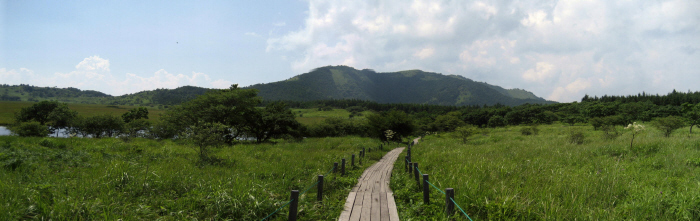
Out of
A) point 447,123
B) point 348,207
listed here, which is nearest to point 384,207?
point 348,207

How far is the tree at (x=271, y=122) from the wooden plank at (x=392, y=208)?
3362 centimetres

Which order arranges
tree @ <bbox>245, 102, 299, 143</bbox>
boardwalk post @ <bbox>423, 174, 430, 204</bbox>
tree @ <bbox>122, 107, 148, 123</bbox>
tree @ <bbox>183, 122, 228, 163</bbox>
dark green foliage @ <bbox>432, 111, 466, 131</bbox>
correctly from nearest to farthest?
boardwalk post @ <bbox>423, 174, 430, 204</bbox>
tree @ <bbox>183, 122, 228, 163</bbox>
tree @ <bbox>245, 102, 299, 143</bbox>
tree @ <bbox>122, 107, 148, 123</bbox>
dark green foliage @ <bbox>432, 111, 466, 131</bbox>

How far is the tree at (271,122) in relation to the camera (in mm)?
39438

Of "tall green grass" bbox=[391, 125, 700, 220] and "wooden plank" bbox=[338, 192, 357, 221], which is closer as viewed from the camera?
"tall green grass" bbox=[391, 125, 700, 220]

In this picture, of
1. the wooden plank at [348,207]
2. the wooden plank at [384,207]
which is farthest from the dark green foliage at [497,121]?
the wooden plank at [348,207]

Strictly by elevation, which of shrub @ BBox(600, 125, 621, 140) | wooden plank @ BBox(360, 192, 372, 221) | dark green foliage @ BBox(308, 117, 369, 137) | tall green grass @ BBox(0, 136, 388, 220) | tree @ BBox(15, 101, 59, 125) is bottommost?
dark green foliage @ BBox(308, 117, 369, 137)

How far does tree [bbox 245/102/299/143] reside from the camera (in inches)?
1553

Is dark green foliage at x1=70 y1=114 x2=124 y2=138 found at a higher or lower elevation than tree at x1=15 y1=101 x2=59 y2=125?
lower

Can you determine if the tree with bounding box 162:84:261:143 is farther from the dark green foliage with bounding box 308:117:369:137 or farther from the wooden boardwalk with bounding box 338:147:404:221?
the wooden boardwalk with bounding box 338:147:404:221

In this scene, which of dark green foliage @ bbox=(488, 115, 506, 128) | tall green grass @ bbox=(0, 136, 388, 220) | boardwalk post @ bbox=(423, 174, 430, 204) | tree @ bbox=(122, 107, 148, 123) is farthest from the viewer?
dark green foliage @ bbox=(488, 115, 506, 128)

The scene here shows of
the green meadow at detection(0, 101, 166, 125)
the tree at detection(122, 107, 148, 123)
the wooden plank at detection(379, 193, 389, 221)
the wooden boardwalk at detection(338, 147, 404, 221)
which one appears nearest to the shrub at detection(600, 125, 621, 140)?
the wooden boardwalk at detection(338, 147, 404, 221)

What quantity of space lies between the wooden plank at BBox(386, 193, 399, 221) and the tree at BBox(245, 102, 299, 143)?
1324 inches

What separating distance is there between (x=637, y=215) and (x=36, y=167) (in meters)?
16.4

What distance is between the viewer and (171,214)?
544cm
